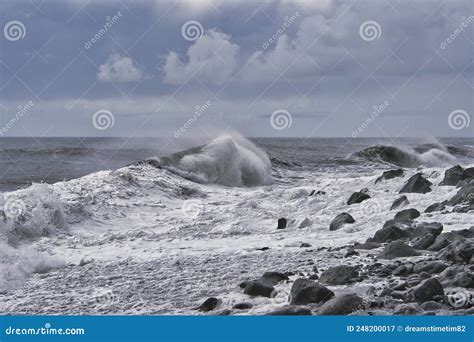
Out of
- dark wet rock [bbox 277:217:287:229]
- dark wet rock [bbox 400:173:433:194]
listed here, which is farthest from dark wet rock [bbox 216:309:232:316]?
dark wet rock [bbox 400:173:433:194]

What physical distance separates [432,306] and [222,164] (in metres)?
15.3

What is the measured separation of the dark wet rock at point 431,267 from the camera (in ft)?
19.6

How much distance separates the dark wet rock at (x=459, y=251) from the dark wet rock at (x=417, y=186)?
4971 millimetres

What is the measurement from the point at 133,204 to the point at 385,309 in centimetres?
919

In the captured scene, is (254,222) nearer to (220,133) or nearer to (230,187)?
(230,187)

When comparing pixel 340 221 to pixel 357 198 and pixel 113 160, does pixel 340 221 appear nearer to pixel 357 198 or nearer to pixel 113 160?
pixel 357 198

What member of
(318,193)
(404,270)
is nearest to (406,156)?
(318,193)

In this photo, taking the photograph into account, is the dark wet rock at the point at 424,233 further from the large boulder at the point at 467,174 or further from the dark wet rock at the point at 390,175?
the dark wet rock at the point at 390,175

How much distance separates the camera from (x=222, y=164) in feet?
65.9

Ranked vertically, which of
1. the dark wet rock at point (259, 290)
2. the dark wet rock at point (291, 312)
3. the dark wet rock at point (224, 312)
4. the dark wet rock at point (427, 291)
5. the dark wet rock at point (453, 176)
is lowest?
the dark wet rock at point (224, 312)

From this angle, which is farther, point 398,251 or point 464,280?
point 398,251

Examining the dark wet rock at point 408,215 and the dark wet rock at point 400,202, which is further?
the dark wet rock at point 400,202

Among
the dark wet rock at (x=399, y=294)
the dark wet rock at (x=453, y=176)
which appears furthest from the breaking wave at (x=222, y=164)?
the dark wet rock at (x=399, y=294)

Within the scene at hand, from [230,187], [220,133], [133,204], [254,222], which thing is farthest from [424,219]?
[220,133]
